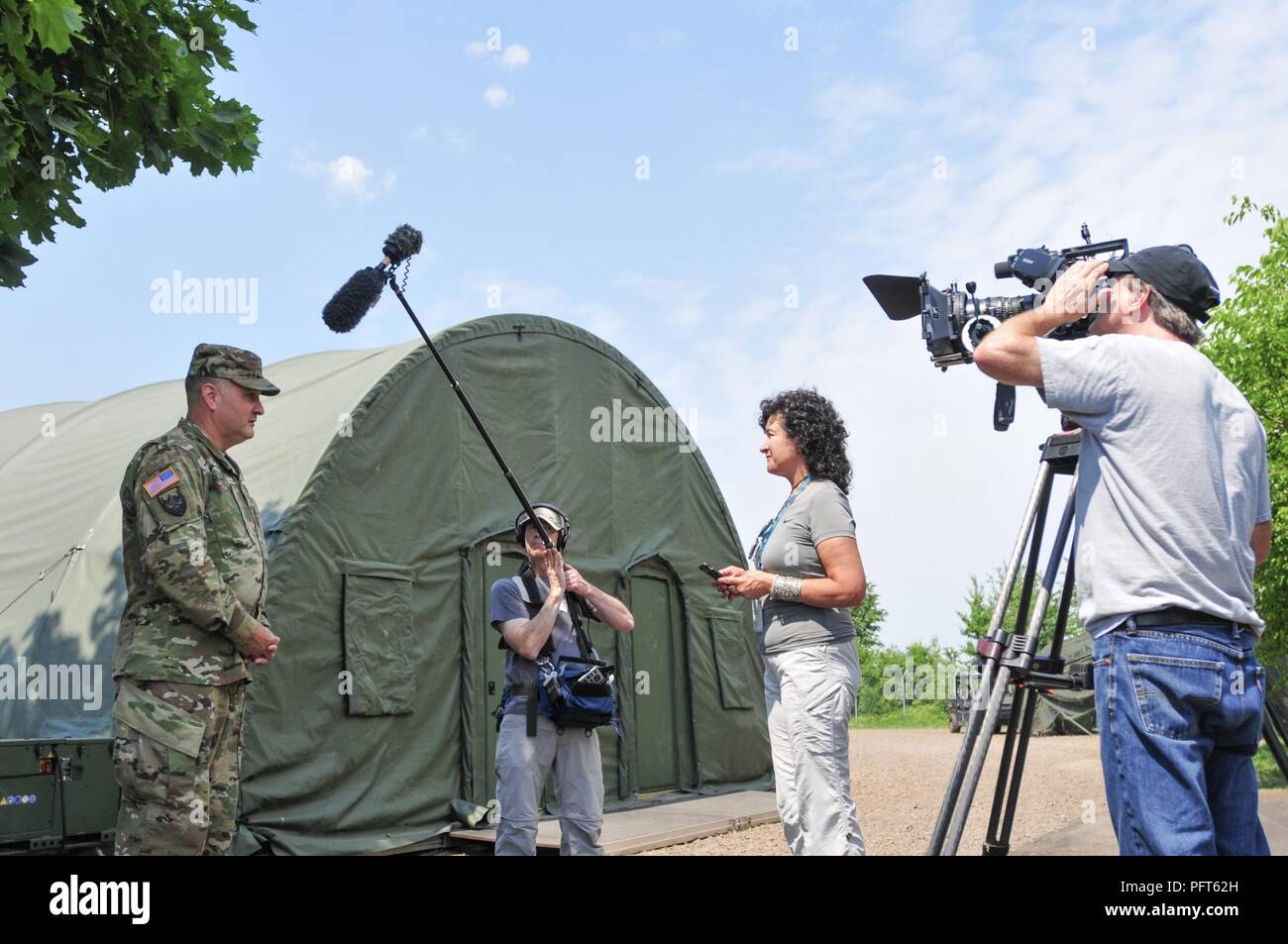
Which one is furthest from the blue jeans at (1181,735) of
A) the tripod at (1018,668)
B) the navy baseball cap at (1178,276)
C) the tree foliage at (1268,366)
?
the tree foliage at (1268,366)

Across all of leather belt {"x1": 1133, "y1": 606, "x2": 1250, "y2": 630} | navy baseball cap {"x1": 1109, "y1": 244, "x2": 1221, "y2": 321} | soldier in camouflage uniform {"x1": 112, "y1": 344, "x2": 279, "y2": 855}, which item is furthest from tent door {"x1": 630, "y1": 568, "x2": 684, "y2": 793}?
leather belt {"x1": 1133, "y1": 606, "x2": 1250, "y2": 630}

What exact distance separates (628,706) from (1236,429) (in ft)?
25.0

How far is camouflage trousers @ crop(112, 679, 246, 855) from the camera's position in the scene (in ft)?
11.7

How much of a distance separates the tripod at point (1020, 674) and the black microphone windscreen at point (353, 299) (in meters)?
2.88

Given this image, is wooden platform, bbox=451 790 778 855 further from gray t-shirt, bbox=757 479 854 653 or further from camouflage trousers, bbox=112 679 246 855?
gray t-shirt, bbox=757 479 854 653

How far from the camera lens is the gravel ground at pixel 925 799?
789 centimetres

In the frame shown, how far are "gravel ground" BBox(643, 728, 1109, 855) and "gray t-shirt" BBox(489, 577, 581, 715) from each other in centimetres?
294

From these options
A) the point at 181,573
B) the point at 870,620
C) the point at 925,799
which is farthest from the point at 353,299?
the point at 870,620

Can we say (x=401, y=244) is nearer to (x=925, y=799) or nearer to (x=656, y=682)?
(x=656, y=682)

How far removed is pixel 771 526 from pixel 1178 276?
1.71 metres

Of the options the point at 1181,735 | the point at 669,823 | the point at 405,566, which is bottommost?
the point at 669,823

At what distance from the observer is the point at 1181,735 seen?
226 cm

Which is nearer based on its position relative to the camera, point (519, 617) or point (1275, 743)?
point (1275, 743)
